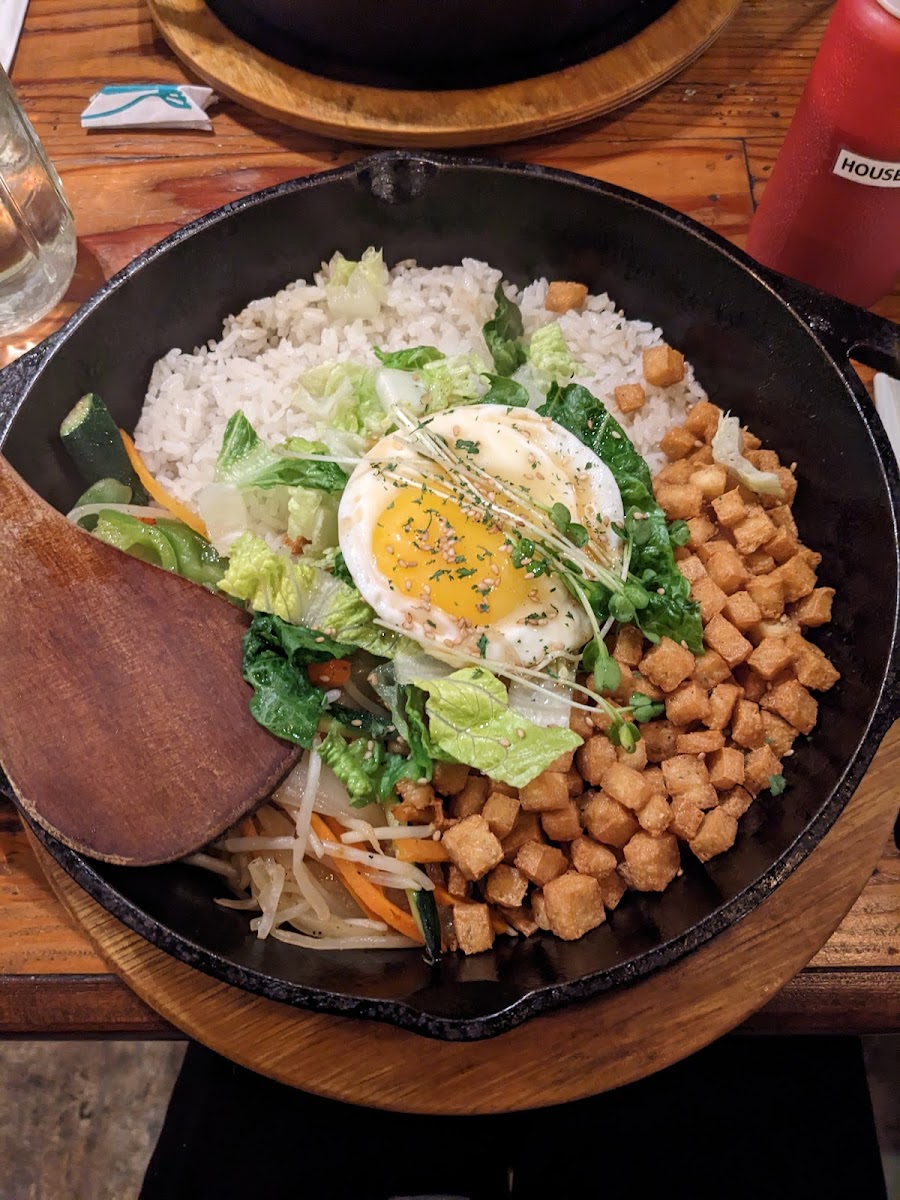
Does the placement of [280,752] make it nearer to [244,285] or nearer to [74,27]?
[244,285]

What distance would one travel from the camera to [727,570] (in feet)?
5.70

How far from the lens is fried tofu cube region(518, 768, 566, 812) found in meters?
1.57

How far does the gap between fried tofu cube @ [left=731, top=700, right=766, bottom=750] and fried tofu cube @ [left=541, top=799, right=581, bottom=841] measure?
0.33 meters

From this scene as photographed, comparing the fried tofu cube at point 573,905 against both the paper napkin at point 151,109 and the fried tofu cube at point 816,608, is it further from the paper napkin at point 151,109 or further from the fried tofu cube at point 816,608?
the paper napkin at point 151,109

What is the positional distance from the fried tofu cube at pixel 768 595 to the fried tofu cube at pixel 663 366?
1.71ft

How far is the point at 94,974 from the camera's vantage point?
1678mm

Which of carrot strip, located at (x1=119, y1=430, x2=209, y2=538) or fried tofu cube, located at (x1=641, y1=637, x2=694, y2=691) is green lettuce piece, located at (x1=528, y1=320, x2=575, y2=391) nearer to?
fried tofu cube, located at (x1=641, y1=637, x2=694, y2=691)

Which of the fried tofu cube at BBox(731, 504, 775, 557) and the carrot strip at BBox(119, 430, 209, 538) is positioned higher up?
the fried tofu cube at BBox(731, 504, 775, 557)

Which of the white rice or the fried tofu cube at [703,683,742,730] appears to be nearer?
the fried tofu cube at [703,683,742,730]

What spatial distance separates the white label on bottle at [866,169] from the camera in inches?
69.7

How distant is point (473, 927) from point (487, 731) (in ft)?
1.08

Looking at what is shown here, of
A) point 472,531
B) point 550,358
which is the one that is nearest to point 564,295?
point 550,358

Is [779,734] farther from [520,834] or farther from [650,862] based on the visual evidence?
[520,834]

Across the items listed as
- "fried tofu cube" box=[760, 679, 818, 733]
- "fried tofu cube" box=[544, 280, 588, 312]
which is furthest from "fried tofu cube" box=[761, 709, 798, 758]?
"fried tofu cube" box=[544, 280, 588, 312]
